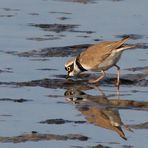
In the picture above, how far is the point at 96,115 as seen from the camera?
13.1 metres

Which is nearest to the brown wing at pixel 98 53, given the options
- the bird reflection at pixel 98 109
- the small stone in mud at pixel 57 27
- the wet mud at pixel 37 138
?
the bird reflection at pixel 98 109

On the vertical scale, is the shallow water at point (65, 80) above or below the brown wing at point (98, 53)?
below

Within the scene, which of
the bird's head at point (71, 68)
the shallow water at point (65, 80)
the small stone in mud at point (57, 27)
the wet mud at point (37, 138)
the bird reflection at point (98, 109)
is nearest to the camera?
the wet mud at point (37, 138)

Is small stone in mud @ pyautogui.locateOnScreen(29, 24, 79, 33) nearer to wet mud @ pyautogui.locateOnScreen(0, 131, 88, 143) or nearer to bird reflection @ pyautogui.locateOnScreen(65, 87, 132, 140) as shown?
bird reflection @ pyautogui.locateOnScreen(65, 87, 132, 140)

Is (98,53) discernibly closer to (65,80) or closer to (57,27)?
(65,80)

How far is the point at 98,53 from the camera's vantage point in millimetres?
16219

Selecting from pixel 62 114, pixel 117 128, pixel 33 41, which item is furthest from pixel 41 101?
pixel 33 41

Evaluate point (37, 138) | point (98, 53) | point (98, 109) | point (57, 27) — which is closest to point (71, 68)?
point (98, 53)

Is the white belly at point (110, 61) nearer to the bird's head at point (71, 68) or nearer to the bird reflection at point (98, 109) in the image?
the bird's head at point (71, 68)

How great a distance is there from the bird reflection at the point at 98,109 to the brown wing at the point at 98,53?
3.39 feet

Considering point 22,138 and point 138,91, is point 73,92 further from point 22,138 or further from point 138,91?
point 22,138

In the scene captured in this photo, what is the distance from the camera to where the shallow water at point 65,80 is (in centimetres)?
1202

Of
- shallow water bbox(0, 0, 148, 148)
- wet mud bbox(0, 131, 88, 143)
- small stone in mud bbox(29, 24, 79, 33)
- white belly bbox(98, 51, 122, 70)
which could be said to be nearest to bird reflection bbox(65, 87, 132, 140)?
shallow water bbox(0, 0, 148, 148)

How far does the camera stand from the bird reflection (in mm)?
12508
